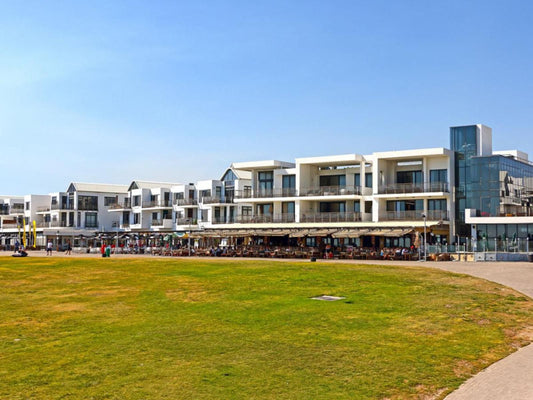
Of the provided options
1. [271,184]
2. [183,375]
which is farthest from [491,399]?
[271,184]

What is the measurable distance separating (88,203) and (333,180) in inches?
1998

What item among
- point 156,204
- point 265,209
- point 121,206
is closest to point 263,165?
point 265,209

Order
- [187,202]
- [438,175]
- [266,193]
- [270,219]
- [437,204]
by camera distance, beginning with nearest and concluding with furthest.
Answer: [437,204], [438,175], [270,219], [266,193], [187,202]

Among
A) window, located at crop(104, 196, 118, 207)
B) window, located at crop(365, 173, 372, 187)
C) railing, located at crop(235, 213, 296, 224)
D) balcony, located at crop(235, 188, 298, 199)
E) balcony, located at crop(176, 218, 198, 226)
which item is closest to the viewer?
window, located at crop(365, 173, 372, 187)

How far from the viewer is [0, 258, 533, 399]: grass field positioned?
1152 cm

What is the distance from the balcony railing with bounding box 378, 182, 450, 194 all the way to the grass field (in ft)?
105

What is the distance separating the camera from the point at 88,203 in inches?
4013

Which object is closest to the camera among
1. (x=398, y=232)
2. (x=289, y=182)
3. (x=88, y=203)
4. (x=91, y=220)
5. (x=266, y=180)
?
(x=398, y=232)

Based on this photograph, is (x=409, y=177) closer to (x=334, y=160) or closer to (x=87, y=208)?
(x=334, y=160)

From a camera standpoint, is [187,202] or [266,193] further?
[187,202]

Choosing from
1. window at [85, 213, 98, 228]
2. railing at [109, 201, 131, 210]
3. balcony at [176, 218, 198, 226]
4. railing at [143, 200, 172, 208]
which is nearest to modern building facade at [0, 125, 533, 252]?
balcony at [176, 218, 198, 226]

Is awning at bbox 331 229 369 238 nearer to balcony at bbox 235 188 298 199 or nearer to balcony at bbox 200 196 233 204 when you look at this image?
balcony at bbox 235 188 298 199

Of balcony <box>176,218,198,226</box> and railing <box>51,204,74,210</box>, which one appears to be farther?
railing <box>51,204,74,210</box>

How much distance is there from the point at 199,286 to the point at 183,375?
41.0 feet
